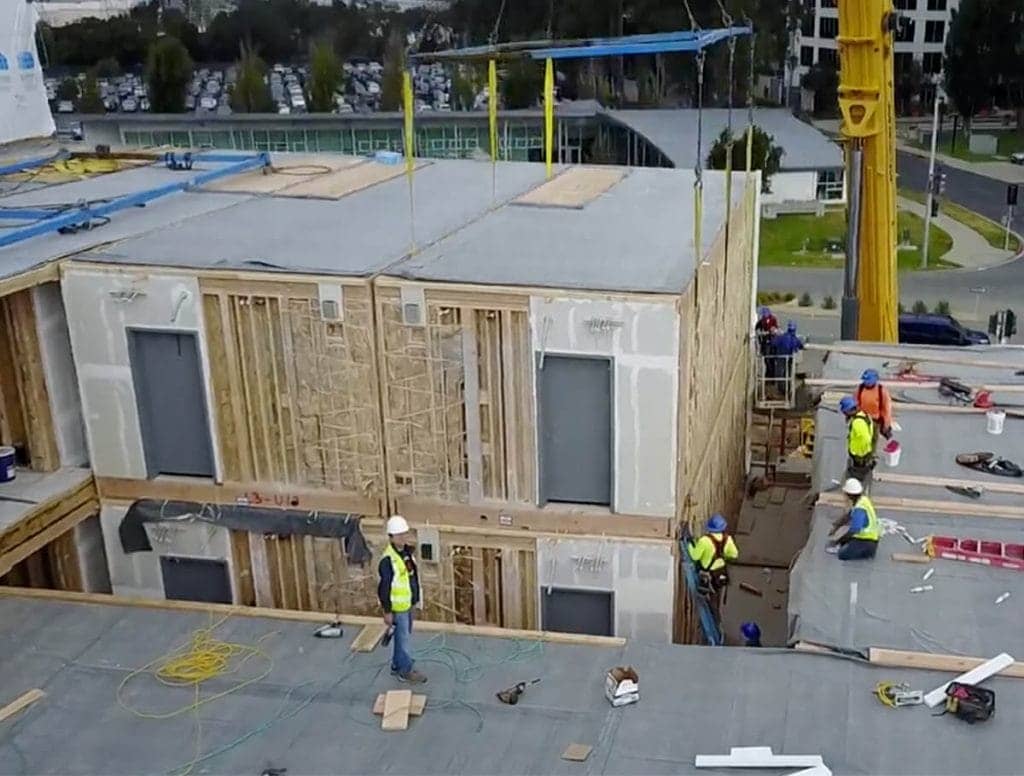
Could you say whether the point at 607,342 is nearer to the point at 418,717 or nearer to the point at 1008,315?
the point at 418,717

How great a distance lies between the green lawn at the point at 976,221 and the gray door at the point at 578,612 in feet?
114

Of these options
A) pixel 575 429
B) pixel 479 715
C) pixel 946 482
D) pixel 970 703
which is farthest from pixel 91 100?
pixel 970 703

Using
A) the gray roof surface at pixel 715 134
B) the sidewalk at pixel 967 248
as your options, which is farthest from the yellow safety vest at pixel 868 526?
the gray roof surface at pixel 715 134

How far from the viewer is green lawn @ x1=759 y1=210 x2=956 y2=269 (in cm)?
4016

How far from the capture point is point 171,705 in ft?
35.5

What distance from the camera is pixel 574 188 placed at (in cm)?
1884

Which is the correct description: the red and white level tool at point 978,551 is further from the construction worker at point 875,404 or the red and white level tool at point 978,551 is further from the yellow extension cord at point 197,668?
the yellow extension cord at point 197,668

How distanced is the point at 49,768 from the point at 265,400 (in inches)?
194

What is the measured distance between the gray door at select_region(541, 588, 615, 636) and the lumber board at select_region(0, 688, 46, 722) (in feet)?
18.8

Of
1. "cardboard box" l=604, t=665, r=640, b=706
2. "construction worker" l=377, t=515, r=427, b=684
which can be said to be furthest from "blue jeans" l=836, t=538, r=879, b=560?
"construction worker" l=377, t=515, r=427, b=684

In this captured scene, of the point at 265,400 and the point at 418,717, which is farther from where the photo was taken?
the point at 265,400

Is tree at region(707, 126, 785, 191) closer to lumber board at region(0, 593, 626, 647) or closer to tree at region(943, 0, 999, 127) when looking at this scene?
tree at region(943, 0, 999, 127)

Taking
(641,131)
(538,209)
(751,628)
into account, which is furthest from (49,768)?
(641,131)

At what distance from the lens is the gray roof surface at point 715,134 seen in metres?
46.3
